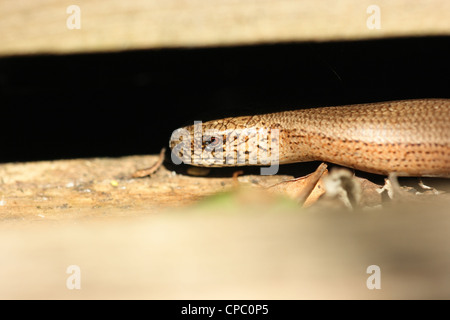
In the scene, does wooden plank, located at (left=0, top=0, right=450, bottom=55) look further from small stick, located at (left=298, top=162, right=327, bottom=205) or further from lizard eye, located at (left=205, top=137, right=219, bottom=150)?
lizard eye, located at (left=205, top=137, right=219, bottom=150)

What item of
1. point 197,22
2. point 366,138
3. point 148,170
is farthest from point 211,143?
point 197,22

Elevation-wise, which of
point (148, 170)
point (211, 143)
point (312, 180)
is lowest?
point (312, 180)

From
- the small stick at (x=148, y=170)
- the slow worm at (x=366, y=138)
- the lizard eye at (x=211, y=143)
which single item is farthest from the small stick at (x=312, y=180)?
the small stick at (x=148, y=170)

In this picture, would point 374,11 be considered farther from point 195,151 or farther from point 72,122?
point 72,122

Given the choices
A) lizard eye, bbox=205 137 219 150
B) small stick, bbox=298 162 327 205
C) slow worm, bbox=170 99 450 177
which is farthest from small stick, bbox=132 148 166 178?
small stick, bbox=298 162 327 205

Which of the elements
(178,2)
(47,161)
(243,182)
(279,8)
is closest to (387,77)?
(243,182)

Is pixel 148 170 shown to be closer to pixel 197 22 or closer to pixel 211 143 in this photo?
pixel 211 143

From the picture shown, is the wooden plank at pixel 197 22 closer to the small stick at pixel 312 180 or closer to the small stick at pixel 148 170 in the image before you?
the small stick at pixel 312 180

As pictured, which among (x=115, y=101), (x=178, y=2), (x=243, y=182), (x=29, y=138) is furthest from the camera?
(x=115, y=101)
